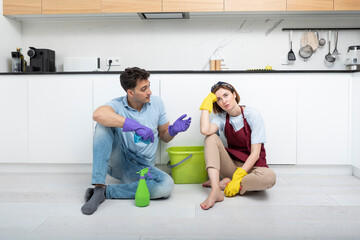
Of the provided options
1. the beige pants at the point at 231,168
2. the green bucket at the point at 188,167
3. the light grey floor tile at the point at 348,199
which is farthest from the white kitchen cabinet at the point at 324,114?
the green bucket at the point at 188,167

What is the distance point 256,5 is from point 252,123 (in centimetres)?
138

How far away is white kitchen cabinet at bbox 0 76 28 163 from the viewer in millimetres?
2480

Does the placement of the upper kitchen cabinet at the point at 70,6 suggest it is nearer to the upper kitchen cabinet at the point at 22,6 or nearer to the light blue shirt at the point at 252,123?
the upper kitchen cabinet at the point at 22,6

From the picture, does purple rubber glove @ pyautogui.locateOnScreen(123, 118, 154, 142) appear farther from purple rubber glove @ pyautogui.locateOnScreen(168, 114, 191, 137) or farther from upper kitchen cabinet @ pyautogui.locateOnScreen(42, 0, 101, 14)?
upper kitchen cabinet @ pyautogui.locateOnScreen(42, 0, 101, 14)

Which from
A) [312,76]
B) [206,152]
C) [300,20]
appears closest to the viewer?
[206,152]

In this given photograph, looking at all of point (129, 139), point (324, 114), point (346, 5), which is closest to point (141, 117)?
point (129, 139)

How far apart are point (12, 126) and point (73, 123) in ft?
1.58

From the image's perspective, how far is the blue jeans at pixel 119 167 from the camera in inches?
70.0

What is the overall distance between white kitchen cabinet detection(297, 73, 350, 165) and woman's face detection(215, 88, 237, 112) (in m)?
0.66

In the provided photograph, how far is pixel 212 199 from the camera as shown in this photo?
1.71 meters

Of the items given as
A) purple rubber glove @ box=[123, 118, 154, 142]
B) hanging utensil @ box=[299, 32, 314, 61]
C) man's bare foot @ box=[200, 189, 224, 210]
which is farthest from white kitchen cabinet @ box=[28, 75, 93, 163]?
hanging utensil @ box=[299, 32, 314, 61]

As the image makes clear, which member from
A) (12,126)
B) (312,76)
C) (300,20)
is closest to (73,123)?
(12,126)

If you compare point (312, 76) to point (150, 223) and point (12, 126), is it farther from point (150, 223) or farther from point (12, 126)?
point (12, 126)

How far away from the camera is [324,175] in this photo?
243 cm
